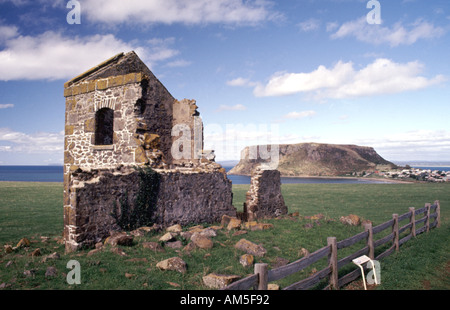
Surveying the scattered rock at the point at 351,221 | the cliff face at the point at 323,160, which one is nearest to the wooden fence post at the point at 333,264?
the scattered rock at the point at 351,221

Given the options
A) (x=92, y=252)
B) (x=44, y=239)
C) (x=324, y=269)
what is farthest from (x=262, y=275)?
(x=44, y=239)

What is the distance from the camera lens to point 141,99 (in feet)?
43.1

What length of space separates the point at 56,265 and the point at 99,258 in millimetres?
1010

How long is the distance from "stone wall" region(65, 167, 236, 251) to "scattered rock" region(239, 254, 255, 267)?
173 inches

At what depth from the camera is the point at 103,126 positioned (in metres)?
14.8

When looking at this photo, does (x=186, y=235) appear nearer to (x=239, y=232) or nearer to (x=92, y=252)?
(x=239, y=232)

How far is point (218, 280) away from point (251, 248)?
9.62 ft

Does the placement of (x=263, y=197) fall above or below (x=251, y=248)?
above

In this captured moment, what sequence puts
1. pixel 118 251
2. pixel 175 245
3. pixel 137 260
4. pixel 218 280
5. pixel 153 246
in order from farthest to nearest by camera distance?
pixel 175 245 < pixel 153 246 < pixel 118 251 < pixel 137 260 < pixel 218 280

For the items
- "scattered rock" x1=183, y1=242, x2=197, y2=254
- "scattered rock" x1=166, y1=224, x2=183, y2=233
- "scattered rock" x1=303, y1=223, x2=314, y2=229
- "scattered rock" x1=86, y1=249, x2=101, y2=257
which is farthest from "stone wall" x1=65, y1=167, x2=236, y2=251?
"scattered rock" x1=303, y1=223, x2=314, y2=229

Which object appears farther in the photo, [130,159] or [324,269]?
[130,159]

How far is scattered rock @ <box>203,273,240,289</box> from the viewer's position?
22.4 feet
